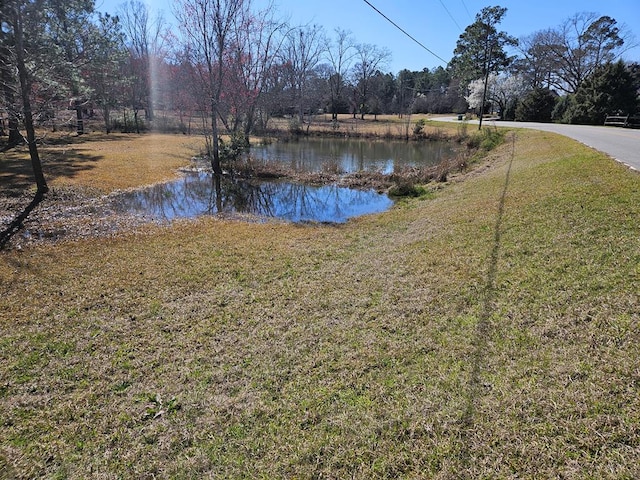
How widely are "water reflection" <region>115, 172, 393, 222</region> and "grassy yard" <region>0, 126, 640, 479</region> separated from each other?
4.15 meters

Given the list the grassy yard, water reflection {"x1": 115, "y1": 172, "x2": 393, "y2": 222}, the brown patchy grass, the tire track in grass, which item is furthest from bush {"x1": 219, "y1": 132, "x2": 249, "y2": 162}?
the tire track in grass

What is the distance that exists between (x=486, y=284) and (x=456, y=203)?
4908 mm

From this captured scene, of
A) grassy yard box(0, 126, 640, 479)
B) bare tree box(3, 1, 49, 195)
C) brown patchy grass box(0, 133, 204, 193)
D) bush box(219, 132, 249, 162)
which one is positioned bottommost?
grassy yard box(0, 126, 640, 479)

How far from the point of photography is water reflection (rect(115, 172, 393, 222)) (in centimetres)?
1079

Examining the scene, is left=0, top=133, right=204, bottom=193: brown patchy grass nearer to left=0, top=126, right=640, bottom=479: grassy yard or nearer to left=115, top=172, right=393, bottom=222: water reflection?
left=115, top=172, right=393, bottom=222: water reflection

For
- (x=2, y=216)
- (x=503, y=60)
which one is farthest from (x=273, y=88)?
(x=2, y=216)

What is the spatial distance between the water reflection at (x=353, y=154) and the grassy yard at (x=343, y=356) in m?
11.5

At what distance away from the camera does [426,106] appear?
60.7 meters

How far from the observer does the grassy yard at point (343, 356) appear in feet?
8.54

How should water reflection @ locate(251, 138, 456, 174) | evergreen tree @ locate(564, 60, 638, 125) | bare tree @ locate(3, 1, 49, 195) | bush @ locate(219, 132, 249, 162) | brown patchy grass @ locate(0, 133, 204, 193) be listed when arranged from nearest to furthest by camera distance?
bare tree @ locate(3, 1, 49, 195) → brown patchy grass @ locate(0, 133, 204, 193) → bush @ locate(219, 132, 249, 162) → water reflection @ locate(251, 138, 456, 174) → evergreen tree @ locate(564, 60, 638, 125)

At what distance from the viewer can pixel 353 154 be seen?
78.4 feet

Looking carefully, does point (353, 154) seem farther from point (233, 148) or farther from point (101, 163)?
point (101, 163)

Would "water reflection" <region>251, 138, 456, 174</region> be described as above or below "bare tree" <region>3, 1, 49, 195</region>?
below

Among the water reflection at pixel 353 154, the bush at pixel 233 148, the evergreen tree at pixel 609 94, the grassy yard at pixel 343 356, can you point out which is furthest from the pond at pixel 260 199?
the evergreen tree at pixel 609 94
